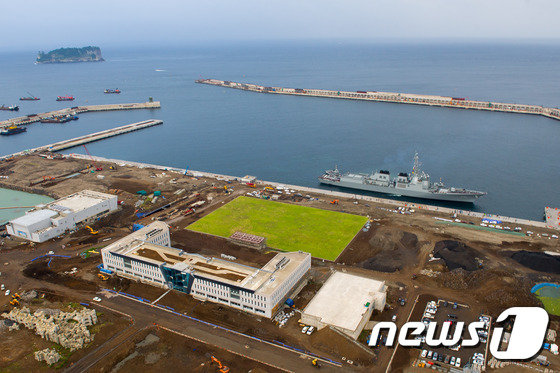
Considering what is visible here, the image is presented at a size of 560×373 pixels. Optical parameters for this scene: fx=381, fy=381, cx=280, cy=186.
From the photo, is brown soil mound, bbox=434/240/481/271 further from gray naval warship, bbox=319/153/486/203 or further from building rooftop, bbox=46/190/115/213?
building rooftop, bbox=46/190/115/213

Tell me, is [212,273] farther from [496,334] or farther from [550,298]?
[550,298]

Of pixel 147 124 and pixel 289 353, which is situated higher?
pixel 147 124

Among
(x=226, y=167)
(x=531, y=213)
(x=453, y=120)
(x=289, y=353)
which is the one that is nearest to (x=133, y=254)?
(x=289, y=353)

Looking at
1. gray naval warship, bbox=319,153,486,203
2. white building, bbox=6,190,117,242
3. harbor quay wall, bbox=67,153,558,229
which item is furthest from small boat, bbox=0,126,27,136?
gray naval warship, bbox=319,153,486,203

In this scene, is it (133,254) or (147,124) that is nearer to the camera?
(133,254)

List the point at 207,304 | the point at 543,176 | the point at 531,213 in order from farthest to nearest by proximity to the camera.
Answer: the point at 543,176
the point at 531,213
the point at 207,304

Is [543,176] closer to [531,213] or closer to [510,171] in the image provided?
[510,171]
